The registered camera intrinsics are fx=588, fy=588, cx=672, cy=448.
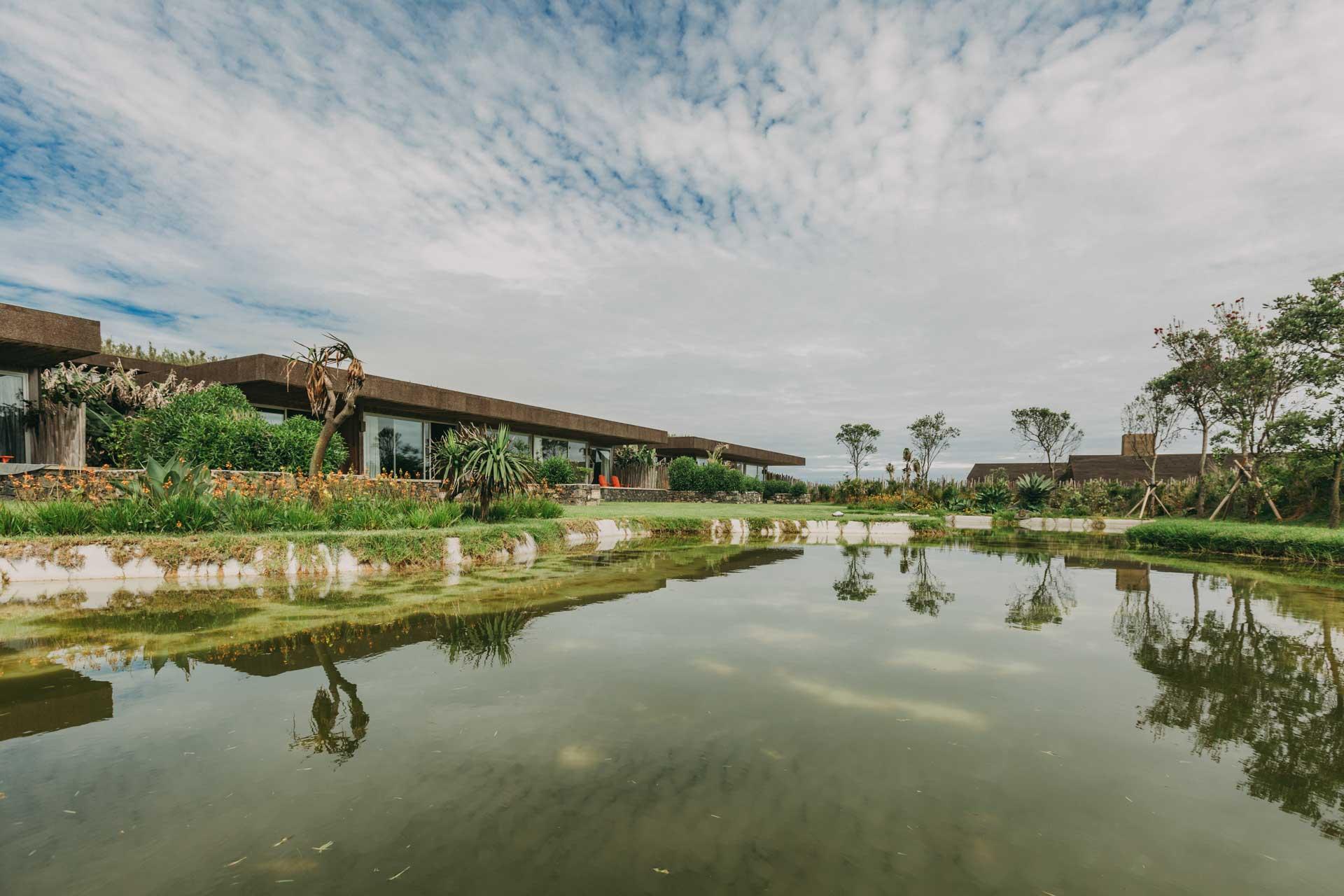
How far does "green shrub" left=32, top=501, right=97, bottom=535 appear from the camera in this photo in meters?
8.98

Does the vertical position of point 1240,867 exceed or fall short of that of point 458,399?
it falls short

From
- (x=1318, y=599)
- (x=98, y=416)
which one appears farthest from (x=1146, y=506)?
(x=98, y=416)

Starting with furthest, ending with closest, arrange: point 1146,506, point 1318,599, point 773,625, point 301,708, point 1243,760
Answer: point 1146,506 → point 1318,599 → point 773,625 → point 301,708 → point 1243,760

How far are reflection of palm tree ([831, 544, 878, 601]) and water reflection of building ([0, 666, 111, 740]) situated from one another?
769 cm

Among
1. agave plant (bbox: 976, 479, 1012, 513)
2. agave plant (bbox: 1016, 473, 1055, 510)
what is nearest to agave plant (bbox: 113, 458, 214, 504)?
agave plant (bbox: 976, 479, 1012, 513)

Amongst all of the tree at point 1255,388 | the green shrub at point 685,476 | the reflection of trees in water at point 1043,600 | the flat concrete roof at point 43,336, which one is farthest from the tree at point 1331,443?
the flat concrete roof at point 43,336

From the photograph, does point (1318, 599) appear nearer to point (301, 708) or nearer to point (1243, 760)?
point (1243, 760)

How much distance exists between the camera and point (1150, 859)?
8.02 feet

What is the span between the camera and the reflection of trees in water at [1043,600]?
24.1 feet

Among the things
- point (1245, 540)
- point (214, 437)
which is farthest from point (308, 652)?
point (1245, 540)

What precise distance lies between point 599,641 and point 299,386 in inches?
682

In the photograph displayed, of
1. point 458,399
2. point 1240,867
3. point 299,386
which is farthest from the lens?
point 458,399

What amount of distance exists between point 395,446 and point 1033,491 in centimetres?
2997

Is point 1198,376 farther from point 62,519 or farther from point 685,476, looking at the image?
point 62,519
